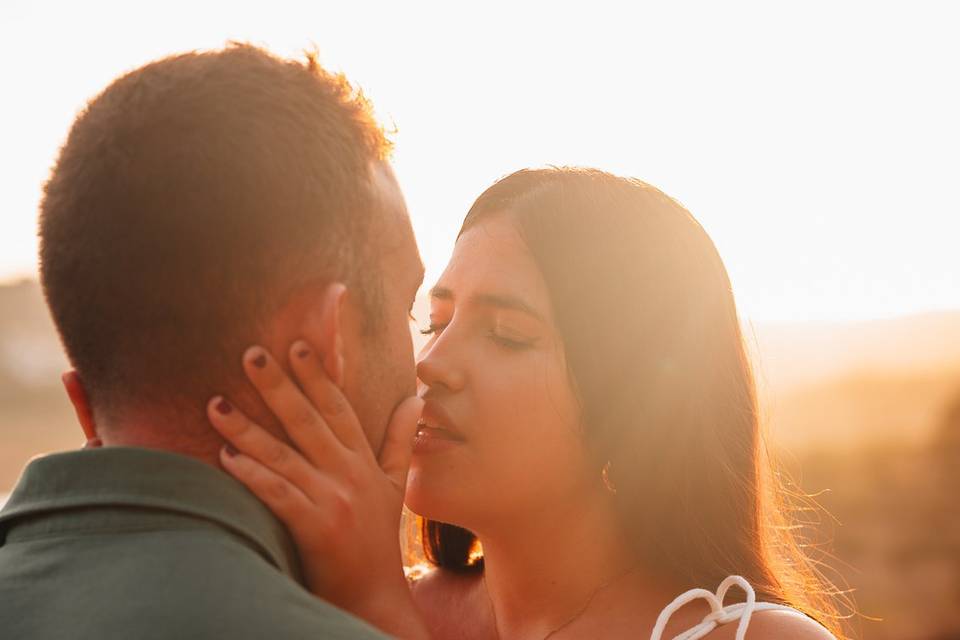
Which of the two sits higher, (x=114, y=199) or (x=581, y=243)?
(x=114, y=199)

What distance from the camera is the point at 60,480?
1.68 meters

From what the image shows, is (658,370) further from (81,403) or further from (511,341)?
(81,403)

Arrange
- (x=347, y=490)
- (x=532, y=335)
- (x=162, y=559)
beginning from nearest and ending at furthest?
(x=162, y=559) → (x=347, y=490) → (x=532, y=335)

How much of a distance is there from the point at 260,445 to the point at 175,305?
0.29 meters

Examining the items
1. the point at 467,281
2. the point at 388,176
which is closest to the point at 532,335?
the point at 467,281

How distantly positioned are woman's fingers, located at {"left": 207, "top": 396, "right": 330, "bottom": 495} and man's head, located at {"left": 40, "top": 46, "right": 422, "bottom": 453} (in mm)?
25

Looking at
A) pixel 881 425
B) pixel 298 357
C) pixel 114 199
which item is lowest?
pixel 881 425

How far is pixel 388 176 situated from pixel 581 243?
3.65 feet

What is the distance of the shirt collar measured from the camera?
1.62m

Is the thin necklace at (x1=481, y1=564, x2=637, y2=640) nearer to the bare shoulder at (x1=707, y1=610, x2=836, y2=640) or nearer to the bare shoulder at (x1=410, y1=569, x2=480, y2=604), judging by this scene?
the bare shoulder at (x1=707, y1=610, x2=836, y2=640)

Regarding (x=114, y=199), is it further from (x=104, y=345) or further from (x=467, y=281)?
(x=467, y=281)

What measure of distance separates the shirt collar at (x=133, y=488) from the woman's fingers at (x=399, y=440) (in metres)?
0.40

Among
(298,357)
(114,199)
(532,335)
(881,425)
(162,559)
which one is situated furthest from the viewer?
(881,425)

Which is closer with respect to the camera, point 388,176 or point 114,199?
point 114,199
